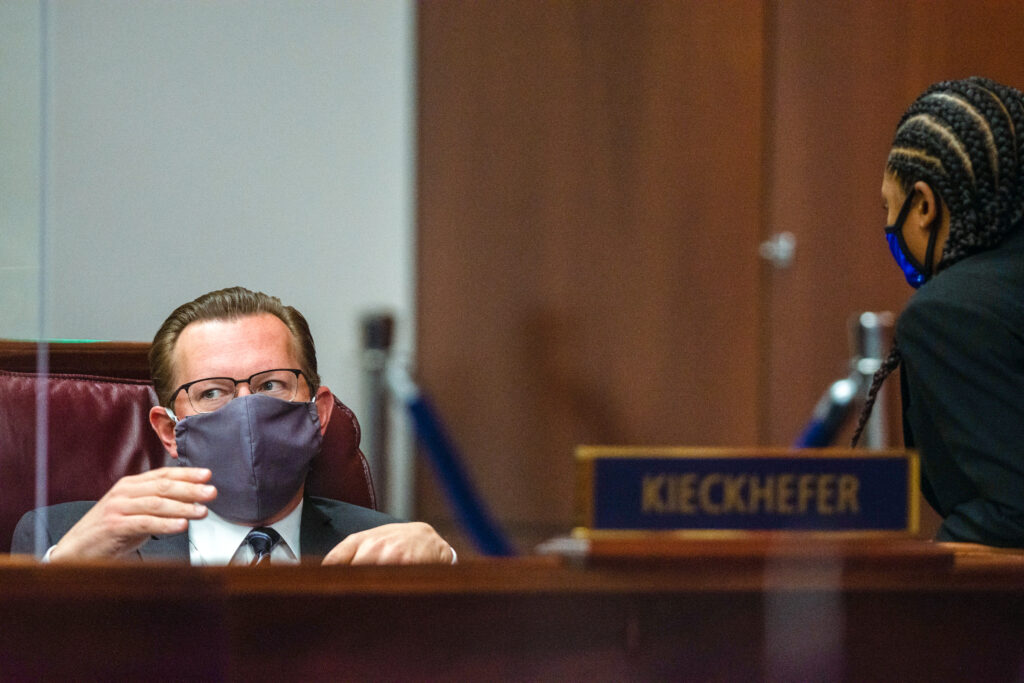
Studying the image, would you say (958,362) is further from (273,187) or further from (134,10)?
(134,10)

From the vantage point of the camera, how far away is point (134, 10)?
2.72ft

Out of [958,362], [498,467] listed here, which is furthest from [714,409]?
[958,362]

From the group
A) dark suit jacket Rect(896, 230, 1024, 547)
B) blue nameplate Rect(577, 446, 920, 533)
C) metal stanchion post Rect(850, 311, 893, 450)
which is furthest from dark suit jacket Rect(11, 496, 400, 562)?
metal stanchion post Rect(850, 311, 893, 450)

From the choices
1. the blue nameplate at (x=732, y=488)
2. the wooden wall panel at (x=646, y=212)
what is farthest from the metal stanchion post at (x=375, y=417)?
the wooden wall panel at (x=646, y=212)

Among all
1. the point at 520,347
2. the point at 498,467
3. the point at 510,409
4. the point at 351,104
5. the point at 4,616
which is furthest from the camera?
the point at 520,347

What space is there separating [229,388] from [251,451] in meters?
0.05

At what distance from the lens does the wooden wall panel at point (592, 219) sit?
91.2 inches

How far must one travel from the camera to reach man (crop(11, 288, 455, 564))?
0.69 m

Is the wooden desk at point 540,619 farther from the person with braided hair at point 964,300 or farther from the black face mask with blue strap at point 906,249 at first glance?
the black face mask with blue strap at point 906,249

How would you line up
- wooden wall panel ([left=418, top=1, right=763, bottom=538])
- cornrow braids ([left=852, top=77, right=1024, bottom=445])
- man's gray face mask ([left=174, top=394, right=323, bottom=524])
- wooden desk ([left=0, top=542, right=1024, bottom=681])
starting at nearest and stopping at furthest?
wooden desk ([left=0, top=542, right=1024, bottom=681]), man's gray face mask ([left=174, top=394, right=323, bottom=524]), cornrow braids ([left=852, top=77, right=1024, bottom=445]), wooden wall panel ([left=418, top=1, right=763, bottom=538])

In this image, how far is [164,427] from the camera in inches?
29.3

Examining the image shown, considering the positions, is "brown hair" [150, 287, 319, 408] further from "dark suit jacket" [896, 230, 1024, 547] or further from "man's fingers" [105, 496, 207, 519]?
"dark suit jacket" [896, 230, 1024, 547]

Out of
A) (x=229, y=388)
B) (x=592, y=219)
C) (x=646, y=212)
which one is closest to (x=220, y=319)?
(x=229, y=388)

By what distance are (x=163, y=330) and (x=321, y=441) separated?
132 mm
